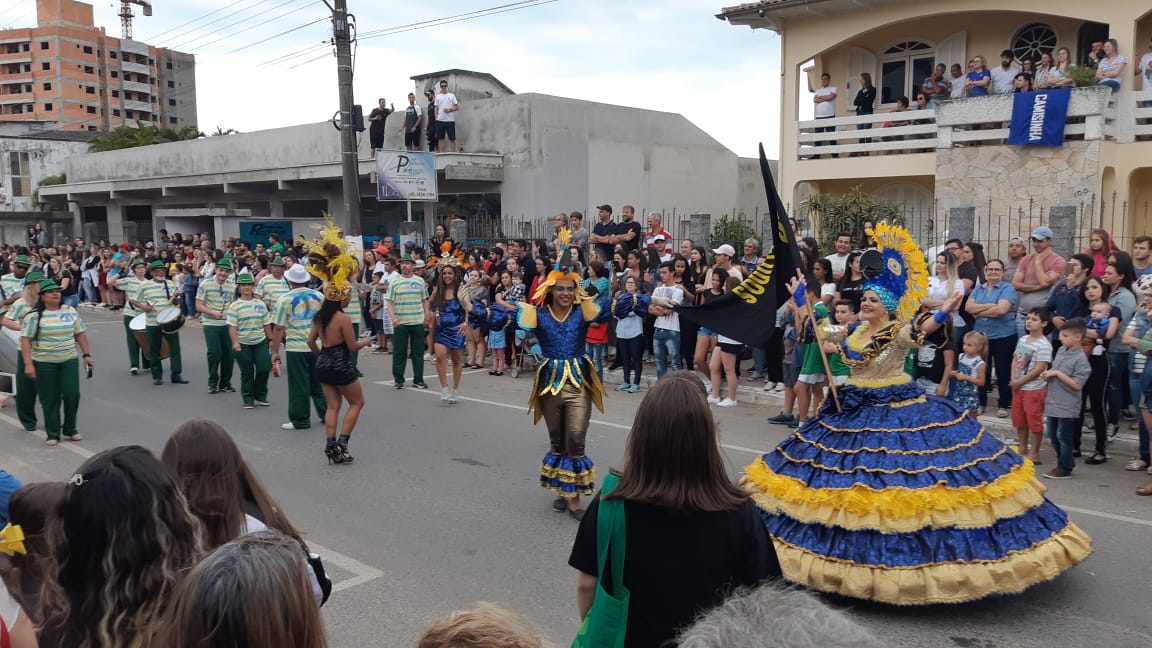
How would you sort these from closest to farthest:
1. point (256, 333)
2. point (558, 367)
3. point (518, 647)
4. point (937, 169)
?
1. point (518, 647)
2. point (558, 367)
3. point (256, 333)
4. point (937, 169)

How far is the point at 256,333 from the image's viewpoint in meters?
11.6

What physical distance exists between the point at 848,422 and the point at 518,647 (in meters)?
3.89

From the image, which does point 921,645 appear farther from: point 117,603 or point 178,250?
point 178,250

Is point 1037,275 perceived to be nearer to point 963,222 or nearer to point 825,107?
point 963,222

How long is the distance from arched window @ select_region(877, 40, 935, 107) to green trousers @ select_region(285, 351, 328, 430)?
1403 cm

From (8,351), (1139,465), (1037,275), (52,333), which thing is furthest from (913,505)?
(8,351)

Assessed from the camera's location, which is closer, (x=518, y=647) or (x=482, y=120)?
(x=518, y=647)

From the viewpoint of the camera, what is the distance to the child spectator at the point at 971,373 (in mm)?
8648

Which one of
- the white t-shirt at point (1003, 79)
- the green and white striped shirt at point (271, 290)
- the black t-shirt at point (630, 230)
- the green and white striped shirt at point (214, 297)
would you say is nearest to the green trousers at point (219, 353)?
the green and white striped shirt at point (214, 297)

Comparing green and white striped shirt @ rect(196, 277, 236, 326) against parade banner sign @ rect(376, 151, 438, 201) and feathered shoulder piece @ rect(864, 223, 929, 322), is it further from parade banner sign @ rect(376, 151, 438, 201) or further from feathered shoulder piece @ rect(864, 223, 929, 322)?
feathered shoulder piece @ rect(864, 223, 929, 322)

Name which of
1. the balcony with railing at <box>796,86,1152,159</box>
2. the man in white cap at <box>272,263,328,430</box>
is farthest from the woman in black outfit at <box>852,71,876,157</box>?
the man in white cap at <box>272,263,328,430</box>

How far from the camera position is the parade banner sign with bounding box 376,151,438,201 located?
18.9 metres

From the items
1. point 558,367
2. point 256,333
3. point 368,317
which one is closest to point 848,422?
point 558,367

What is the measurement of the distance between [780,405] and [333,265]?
552cm
